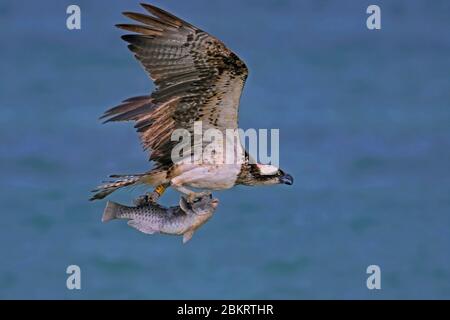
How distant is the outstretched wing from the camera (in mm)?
9898

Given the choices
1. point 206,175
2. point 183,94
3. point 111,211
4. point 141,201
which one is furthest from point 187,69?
point 111,211

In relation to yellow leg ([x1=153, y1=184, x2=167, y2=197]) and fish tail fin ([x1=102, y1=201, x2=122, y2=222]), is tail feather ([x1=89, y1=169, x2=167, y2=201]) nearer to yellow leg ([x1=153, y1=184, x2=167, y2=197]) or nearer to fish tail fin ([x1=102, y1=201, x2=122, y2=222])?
yellow leg ([x1=153, y1=184, x2=167, y2=197])

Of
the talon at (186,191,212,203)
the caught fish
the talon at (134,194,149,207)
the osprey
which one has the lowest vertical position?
the caught fish

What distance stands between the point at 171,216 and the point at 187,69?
98 cm

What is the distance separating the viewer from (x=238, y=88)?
32.7 feet

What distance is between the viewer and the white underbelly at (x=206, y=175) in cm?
1039

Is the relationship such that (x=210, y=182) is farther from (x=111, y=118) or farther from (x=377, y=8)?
(x=377, y=8)

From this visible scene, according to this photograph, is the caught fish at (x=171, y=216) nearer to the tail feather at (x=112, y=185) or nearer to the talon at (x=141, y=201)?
the talon at (x=141, y=201)

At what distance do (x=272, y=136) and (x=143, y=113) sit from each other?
376 centimetres

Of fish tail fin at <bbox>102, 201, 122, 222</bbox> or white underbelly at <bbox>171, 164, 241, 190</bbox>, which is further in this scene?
white underbelly at <bbox>171, 164, 241, 190</bbox>

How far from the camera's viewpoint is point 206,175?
1041cm

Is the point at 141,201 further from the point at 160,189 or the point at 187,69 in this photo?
the point at 187,69

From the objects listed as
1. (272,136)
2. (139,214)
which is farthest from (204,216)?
(272,136)

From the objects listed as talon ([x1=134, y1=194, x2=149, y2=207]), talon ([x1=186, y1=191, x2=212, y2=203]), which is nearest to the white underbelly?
talon ([x1=186, y1=191, x2=212, y2=203])
